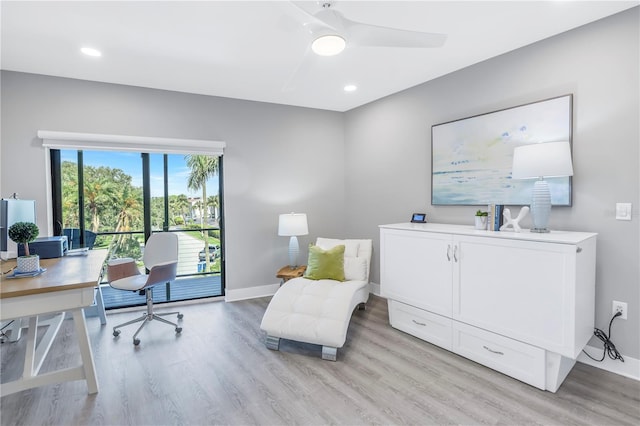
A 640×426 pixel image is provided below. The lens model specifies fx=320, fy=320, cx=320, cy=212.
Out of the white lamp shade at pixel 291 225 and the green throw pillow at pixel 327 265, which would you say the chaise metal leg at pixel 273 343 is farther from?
the white lamp shade at pixel 291 225

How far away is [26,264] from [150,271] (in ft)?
3.15

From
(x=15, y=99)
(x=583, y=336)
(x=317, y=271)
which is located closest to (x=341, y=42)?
(x=317, y=271)

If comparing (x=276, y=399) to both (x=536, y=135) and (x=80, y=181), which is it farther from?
(x=80, y=181)

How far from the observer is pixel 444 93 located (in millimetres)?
3379

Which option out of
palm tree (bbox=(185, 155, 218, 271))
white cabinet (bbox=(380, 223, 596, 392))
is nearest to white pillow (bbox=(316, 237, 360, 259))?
white cabinet (bbox=(380, 223, 596, 392))

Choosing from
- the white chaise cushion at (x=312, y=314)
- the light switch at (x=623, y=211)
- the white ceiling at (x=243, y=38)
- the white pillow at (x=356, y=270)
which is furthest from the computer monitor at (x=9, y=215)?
the light switch at (x=623, y=211)

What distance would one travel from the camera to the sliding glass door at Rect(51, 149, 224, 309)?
3598 millimetres

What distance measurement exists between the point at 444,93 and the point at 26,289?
3.77 m

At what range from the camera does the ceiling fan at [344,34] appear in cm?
185

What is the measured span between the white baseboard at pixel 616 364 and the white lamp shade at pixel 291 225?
2.87 meters

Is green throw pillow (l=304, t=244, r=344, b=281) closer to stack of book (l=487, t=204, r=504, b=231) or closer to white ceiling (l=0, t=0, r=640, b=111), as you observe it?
stack of book (l=487, t=204, r=504, b=231)

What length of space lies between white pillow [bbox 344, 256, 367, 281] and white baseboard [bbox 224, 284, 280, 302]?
1335 millimetres

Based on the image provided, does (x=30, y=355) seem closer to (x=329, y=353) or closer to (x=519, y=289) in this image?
(x=329, y=353)

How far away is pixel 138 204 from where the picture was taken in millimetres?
3963
